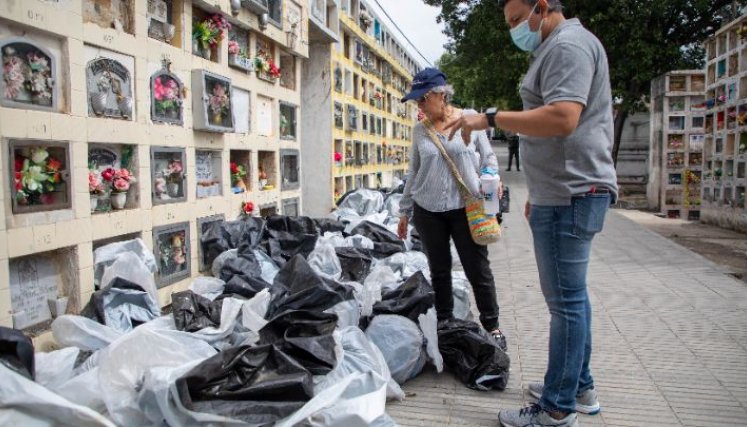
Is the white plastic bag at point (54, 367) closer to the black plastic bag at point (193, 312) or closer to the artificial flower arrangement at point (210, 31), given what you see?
the black plastic bag at point (193, 312)

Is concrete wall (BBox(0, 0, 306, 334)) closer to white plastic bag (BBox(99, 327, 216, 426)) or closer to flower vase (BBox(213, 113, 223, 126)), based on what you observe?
flower vase (BBox(213, 113, 223, 126))

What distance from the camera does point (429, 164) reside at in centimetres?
306

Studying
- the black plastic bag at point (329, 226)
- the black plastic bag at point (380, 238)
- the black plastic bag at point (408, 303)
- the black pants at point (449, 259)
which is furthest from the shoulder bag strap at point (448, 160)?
the black plastic bag at point (329, 226)

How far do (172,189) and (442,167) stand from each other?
2018mm

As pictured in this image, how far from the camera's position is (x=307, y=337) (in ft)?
8.12

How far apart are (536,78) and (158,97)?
8.71 feet

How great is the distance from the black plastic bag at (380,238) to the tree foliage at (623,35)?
8.90m

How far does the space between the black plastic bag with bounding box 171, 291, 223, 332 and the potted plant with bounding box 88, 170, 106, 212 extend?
708mm

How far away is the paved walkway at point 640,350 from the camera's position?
2393 mm

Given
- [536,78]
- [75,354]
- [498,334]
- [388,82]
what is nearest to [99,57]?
[75,354]

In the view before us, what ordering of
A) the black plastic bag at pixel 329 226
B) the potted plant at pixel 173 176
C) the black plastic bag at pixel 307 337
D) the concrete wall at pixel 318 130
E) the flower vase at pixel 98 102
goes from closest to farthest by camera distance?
the black plastic bag at pixel 307 337, the flower vase at pixel 98 102, the potted plant at pixel 173 176, the black plastic bag at pixel 329 226, the concrete wall at pixel 318 130

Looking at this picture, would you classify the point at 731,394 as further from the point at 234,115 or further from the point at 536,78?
the point at 234,115

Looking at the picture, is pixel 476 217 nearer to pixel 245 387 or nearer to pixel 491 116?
pixel 491 116

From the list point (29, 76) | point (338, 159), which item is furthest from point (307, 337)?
point (338, 159)
